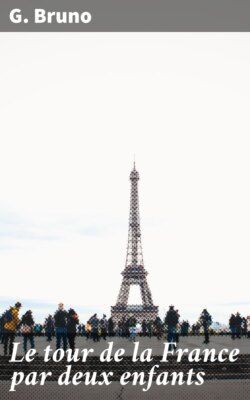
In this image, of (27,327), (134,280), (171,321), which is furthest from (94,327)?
(134,280)

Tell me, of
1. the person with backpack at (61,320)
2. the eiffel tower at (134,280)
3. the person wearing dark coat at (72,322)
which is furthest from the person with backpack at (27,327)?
the eiffel tower at (134,280)

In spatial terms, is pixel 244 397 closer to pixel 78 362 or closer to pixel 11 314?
pixel 78 362

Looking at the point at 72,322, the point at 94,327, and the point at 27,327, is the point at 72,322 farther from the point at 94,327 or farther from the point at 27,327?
the point at 94,327

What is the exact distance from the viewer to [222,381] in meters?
13.1

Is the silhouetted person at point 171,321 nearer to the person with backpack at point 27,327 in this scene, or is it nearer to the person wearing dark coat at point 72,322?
the person wearing dark coat at point 72,322

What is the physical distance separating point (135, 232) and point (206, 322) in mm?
58050

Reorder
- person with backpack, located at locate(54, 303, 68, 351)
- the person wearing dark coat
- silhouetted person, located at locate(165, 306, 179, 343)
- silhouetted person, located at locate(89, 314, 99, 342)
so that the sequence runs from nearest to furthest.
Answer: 1. person with backpack, located at locate(54, 303, 68, 351)
2. the person wearing dark coat
3. silhouetted person, located at locate(165, 306, 179, 343)
4. silhouetted person, located at locate(89, 314, 99, 342)

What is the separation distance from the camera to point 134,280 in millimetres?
85875

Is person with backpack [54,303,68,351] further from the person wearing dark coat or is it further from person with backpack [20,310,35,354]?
person with backpack [20,310,35,354]

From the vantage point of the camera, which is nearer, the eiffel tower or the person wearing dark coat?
the person wearing dark coat

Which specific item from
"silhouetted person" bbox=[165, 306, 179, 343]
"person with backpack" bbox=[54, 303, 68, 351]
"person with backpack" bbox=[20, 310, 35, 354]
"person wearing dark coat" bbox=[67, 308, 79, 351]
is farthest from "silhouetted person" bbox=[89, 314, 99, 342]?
"person with backpack" bbox=[54, 303, 68, 351]

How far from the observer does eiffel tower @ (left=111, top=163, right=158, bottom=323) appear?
80938mm

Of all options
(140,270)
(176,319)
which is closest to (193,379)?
(176,319)

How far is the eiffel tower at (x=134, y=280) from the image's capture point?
80.9m
